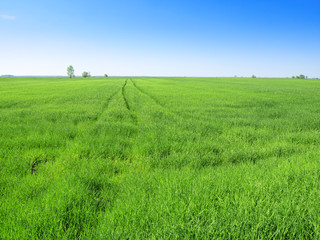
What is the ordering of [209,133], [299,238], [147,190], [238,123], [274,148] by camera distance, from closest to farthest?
[299,238] < [147,190] < [274,148] < [209,133] < [238,123]

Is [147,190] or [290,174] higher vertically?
[290,174]

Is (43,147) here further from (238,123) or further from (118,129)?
(238,123)

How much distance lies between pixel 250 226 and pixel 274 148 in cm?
347

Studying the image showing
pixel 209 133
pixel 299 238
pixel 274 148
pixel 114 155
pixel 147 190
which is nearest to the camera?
pixel 299 238

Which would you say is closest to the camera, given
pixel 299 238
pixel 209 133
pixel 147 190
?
pixel 299 238

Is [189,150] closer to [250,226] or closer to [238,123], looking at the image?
[250,226]

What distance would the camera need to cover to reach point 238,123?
7.00 m

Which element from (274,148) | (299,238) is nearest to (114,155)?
(299,238)

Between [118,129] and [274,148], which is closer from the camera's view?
[274,148]

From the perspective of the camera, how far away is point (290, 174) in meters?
2.74

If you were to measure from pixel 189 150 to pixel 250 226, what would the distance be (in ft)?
8.58

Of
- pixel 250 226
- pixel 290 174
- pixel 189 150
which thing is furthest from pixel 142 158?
pixel 290 174

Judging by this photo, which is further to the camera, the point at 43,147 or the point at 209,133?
the point at 209,133

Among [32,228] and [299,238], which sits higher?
[299,238]
